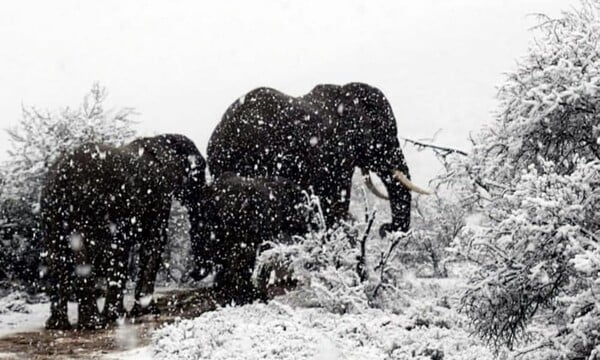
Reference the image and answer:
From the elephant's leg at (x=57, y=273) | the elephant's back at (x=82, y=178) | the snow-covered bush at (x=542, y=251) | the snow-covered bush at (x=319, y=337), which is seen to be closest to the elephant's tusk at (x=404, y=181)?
the snow-covered bush at (x=319, y=337)

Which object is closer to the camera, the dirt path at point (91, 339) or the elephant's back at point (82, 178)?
the dirt path at point (91, 339)

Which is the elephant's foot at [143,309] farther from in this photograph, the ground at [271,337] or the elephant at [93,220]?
the ground at [271,337]

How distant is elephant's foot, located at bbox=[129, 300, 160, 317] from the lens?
12.6 m

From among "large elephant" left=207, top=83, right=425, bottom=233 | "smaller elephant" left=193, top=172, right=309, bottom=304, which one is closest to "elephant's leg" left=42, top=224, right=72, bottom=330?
"smaller elephant" left=193, top=172, right=309, bottom=304

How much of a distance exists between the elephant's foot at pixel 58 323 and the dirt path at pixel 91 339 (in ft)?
0.50

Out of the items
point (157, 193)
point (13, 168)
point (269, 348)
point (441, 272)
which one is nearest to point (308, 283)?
point (157, 193)

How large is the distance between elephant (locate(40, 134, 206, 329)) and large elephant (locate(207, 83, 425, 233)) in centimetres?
219

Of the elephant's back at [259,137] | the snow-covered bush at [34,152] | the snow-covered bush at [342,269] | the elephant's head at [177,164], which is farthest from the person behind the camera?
the snow-covered bush at [34,152]

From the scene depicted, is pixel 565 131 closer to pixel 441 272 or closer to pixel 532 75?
pixel 532 75

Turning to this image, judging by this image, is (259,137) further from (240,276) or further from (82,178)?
(82,178)

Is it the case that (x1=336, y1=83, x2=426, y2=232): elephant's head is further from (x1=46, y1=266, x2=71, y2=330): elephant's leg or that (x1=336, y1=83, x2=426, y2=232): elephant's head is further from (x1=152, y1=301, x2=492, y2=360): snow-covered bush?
(x1=46, y1=266, x2=71, y2=330): elephant's leg

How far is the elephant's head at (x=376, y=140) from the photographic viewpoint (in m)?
16.1

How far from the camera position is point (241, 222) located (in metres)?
12.4

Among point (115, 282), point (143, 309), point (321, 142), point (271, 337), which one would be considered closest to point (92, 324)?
point (115, 282)
